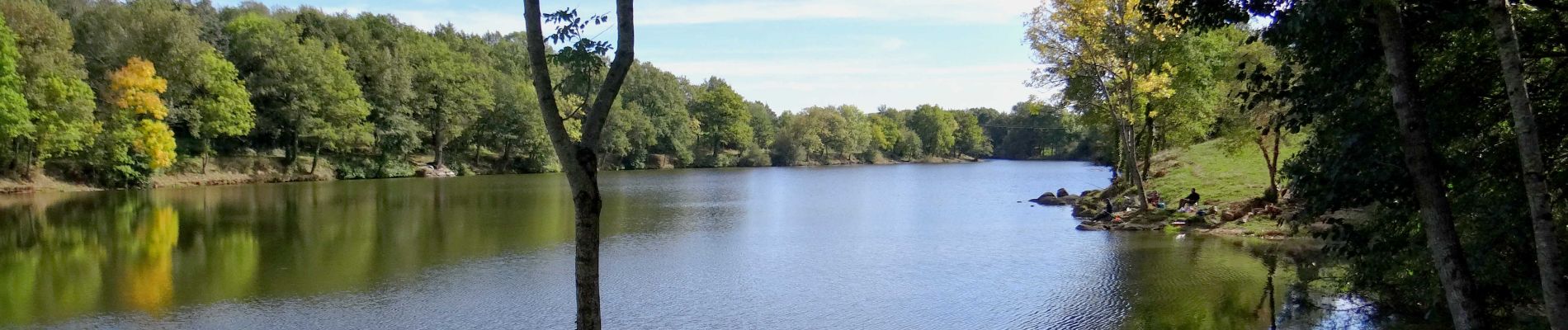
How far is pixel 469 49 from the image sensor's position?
279ft

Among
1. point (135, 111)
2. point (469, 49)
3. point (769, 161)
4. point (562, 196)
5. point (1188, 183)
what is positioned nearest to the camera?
point (1188, 183)

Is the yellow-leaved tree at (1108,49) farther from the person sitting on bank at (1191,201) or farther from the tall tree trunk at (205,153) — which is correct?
the tall tree trunk at (205,153)

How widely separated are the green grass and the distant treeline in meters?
4.98

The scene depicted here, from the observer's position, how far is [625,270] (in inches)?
661

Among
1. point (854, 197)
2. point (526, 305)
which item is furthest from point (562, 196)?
point (526, 305)

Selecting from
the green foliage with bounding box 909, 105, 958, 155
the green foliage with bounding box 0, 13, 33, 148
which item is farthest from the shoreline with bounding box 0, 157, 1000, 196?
the green foliage with bounding box 909, 105, 958, 155

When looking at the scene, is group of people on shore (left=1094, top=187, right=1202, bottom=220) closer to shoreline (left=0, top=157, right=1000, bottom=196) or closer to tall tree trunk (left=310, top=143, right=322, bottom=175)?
shoreline (left=0, top=157, right=1000, bottom=196)

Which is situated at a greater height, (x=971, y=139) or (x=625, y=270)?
(x=971, y=139)

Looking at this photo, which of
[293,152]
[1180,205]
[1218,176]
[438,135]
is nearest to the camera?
[1180,205]

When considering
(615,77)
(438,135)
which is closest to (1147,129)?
(615,77)

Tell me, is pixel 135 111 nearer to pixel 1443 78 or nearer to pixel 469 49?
pixel 469 49

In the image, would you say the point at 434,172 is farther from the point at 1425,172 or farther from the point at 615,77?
the point at 1425,172

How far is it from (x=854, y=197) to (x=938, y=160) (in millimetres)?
83390

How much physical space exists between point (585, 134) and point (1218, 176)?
28.7 meters
